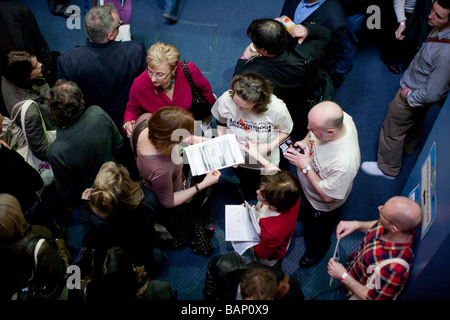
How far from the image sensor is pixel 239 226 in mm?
2971

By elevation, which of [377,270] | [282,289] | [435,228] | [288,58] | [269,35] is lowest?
[282,289]

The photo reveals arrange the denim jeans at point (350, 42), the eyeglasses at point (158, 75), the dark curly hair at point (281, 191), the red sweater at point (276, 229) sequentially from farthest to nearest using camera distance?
the denim jeans at point (350, 42) → the eyeglasses at point (158, 75) → the red sweater at point (276, 229) → the dark curly hair at point (281, 191)

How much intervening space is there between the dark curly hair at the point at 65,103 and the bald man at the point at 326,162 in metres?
1.69

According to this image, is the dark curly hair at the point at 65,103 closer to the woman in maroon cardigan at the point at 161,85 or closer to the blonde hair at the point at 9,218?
the woman in maroon cardigan at the point at 161,85

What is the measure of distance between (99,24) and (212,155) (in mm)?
1440

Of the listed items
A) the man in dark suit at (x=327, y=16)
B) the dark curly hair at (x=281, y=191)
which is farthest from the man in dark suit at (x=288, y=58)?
the dark curly hair at (x=281, y=191)

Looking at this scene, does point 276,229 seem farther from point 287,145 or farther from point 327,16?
point 327,16

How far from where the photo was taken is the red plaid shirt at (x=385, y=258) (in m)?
2.31

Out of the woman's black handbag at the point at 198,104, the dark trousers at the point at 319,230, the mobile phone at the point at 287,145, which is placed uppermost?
the woman's black handbag at the point at 198,104

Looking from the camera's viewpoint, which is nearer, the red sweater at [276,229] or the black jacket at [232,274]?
the black jacket at [232,274]

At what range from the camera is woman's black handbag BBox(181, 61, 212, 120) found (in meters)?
3.15

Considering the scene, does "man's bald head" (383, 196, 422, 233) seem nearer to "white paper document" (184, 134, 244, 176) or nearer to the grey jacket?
"white paper document" (184, 134, 244, 176)

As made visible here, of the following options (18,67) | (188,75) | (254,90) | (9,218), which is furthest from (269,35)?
(9,218)
